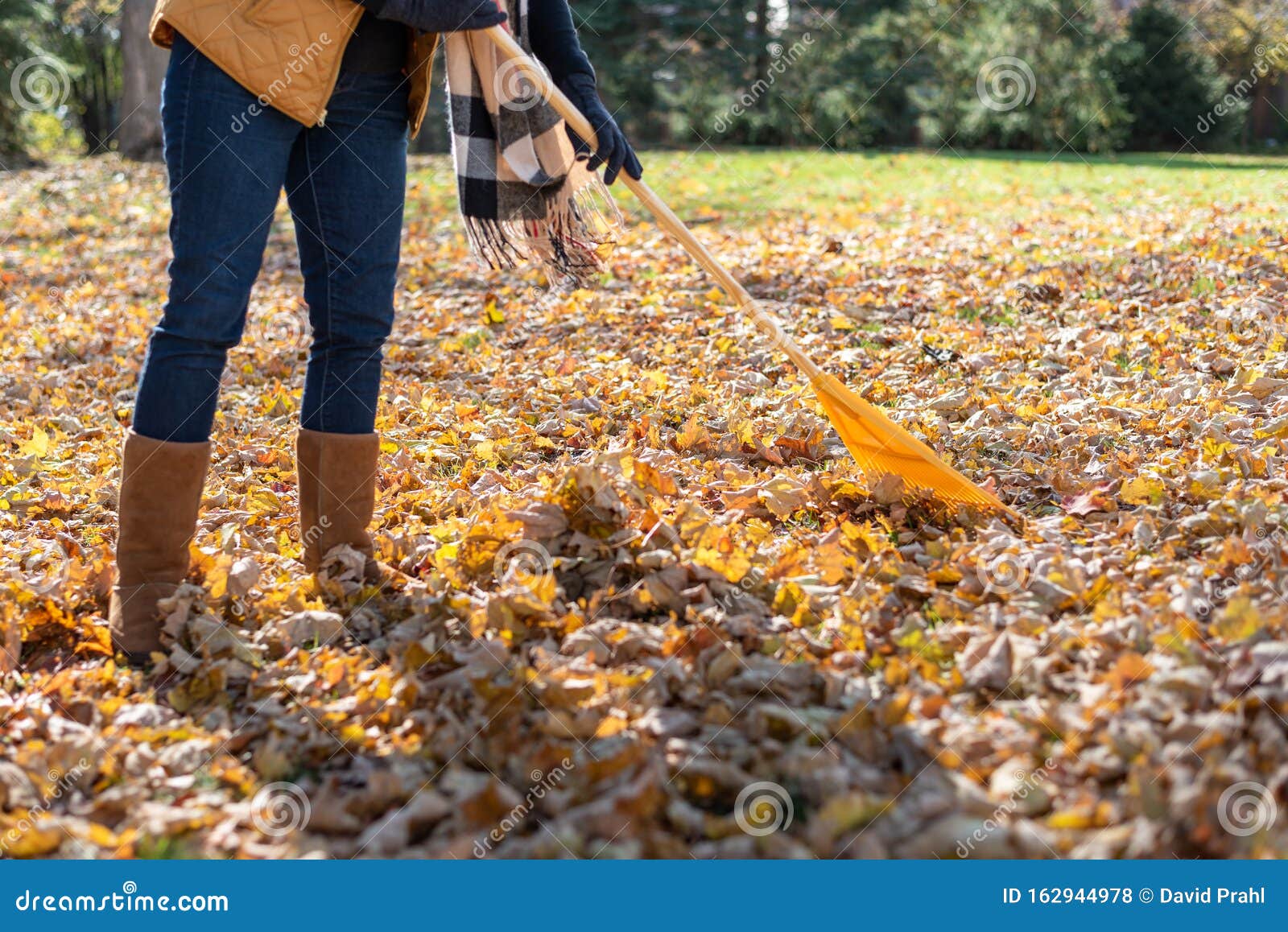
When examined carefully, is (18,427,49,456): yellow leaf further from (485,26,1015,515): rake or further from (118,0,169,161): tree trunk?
(118,0,169,161): tree trunk

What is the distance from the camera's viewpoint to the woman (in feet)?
7.36

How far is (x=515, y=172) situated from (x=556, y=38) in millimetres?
362

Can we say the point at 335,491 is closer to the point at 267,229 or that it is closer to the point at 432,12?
the point at 267,229

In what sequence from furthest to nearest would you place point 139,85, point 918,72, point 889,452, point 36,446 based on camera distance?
point 918,72
point 139,85
point 36,446
point 889,452

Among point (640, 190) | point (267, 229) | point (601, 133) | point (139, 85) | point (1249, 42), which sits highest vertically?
point (1249, 42)

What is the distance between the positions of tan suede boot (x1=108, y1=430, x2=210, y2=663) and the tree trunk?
11.4m

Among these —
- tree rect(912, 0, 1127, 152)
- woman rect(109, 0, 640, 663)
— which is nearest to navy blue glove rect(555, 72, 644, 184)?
woman rect(109, 0, 640, 663)

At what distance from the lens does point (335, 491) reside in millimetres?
2660

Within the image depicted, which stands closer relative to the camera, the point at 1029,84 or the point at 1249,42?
the point at 1029,84

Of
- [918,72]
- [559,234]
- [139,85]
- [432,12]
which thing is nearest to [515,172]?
[559,234]

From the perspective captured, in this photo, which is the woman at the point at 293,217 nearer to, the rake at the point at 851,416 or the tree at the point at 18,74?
the rake at the point at 851,416

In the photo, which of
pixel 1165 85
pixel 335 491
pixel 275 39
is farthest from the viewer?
pixel 1165 85

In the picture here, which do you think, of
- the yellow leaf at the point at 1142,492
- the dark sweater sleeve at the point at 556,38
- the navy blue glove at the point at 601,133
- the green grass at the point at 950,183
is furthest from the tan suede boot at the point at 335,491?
the green grass at the point at 950,183

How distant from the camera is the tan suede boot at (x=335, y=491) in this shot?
2645 mm
